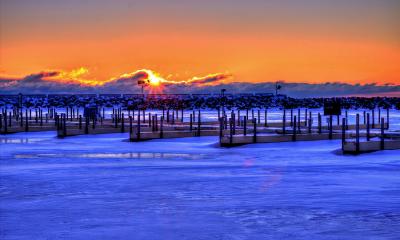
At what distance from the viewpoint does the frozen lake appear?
10.8 meters

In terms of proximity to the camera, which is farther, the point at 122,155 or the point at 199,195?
the point at 122,155

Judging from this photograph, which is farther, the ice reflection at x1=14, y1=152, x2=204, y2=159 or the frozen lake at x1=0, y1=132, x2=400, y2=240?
the ice reflection at x1=14, y1=152, x2=204, y2=159

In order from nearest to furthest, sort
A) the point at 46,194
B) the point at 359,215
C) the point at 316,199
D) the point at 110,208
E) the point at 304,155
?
1. the point at 359,215
2. the point at 110,208
3. the point at 316,199
4. the point at 46,194
5. the point at 304,155

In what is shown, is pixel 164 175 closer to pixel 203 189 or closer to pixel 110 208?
pixel 203 189

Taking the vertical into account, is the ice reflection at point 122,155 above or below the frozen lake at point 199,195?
below

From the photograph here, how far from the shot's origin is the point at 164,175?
59.8 ft

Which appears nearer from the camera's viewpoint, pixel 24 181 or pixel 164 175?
pixel 24 181

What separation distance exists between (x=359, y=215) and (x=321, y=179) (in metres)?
5.31

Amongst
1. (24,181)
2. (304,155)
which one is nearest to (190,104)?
(304,155)

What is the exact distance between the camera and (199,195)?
14.4 m

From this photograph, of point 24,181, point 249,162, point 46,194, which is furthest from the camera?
point 249,162

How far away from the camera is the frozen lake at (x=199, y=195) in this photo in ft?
35.3

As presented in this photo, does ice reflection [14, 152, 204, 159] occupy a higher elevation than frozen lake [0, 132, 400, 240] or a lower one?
lower

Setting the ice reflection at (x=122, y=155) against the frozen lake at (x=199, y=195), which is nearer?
the frozen lake at (x=199, y=195)
